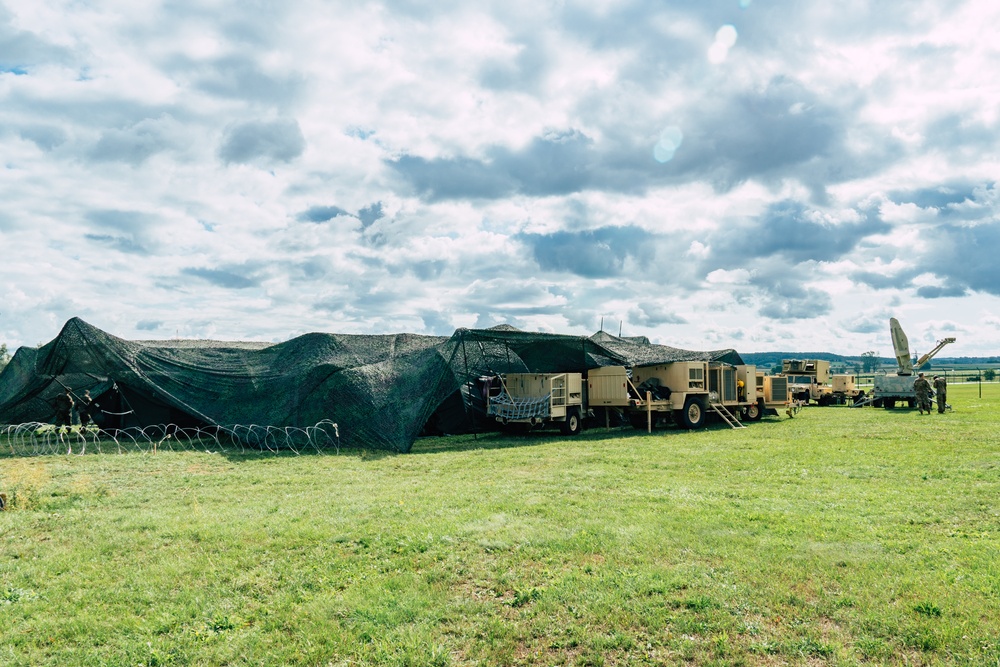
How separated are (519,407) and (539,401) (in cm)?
64

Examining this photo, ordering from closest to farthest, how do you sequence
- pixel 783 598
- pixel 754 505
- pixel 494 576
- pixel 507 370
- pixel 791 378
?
pixel 783 598
pixel 494 576
pixel 754 505
pixel 507 370
pixel 791 378

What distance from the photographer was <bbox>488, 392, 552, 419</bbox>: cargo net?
66.9 feet

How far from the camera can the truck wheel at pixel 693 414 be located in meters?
23.0

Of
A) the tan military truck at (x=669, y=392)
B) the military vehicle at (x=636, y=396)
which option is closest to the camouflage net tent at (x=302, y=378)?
the tan military truck at (x=669, y=392)

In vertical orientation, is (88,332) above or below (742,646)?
above

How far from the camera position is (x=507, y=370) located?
77.2 feet

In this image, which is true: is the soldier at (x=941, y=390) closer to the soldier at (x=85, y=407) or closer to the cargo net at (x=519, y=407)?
the cargo net at (x=519, y=407)

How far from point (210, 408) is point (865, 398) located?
32.5 metres

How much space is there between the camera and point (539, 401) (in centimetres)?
2042

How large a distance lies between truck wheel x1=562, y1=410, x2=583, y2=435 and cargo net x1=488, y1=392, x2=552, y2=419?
1.19 meters

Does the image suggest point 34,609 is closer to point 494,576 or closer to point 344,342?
point 494,576

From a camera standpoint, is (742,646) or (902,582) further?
(902,582)

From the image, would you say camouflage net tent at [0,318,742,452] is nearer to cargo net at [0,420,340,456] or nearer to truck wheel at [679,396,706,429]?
cargo net at [0,420,340,456]

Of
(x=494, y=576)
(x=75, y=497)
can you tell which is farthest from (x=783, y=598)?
(x=75, y=497)
